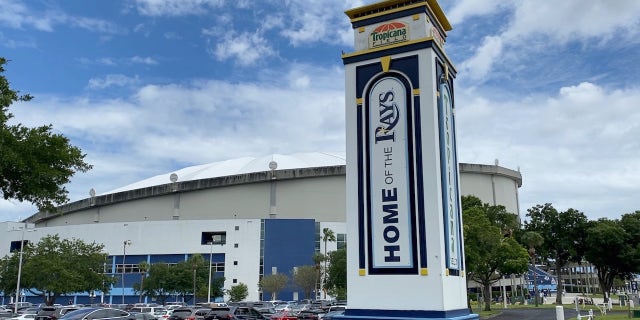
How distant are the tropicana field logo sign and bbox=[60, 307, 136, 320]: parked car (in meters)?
16.1

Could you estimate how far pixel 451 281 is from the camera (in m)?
12.4

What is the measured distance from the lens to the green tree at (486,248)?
4678cm

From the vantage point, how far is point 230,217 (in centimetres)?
9969

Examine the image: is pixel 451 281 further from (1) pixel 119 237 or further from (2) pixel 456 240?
(1) pixel 119 237

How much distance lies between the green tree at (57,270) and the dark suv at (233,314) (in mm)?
37788

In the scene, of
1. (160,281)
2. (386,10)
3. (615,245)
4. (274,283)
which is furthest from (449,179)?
(274,283)

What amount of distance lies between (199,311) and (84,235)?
69.8m

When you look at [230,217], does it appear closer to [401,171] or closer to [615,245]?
[615,245]

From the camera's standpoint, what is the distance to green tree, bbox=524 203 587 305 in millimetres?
72312

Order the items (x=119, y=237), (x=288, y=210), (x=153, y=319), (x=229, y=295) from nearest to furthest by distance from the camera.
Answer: (x=153, y=319), (x=229, y=295), (x=119, y=237), (x=288, y=210)

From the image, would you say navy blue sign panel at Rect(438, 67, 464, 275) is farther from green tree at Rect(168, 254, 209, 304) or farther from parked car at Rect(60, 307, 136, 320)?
green tree at Rect(168, 254, 209, 304)

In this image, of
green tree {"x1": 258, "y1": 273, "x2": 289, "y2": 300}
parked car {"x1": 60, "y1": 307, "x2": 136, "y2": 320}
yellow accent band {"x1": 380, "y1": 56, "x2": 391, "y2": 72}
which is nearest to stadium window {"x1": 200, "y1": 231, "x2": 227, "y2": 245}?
green tree {"x1": 258, "y1": 273, "x2": 289, "y2": 300}

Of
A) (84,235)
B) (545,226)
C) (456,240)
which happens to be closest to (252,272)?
(84,235)

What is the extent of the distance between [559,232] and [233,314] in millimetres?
58652
